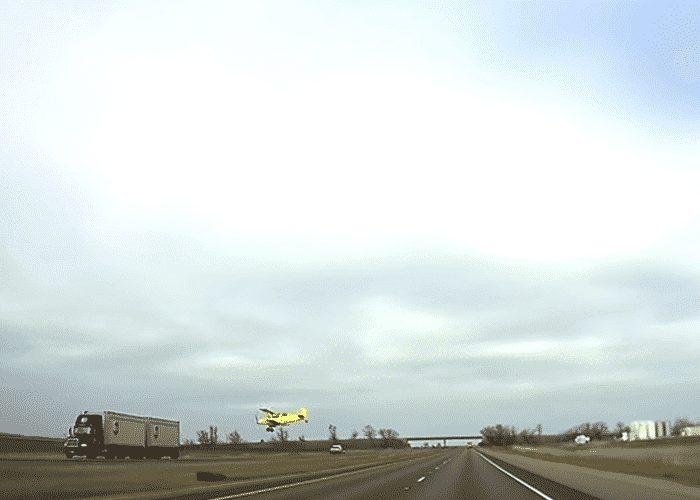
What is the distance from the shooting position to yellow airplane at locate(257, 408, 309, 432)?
423ft

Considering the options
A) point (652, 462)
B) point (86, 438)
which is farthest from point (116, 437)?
point (652, 462)

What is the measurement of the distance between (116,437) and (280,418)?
65620mm

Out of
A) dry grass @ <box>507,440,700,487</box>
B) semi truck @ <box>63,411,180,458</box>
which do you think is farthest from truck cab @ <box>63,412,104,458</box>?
dry grass @ <box>507,440,700,487</box>

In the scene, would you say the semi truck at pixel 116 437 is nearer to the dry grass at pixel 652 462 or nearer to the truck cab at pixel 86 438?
the truck cab at pixel 86 438

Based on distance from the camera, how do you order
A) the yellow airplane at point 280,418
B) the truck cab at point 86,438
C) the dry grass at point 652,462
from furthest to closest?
the yellow airplane at point 280,418 < the truck cab at point 86,438 < the dry grass at point 652,462

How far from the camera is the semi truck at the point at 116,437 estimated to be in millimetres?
63469

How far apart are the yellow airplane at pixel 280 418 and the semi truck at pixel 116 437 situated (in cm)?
5020

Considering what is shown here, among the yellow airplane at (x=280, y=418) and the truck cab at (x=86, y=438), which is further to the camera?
the yellow airplane at (x=280, y=418)

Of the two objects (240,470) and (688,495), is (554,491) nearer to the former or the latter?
(688,495)

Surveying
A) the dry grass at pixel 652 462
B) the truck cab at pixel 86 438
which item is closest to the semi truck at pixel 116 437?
the truck cab at pixel 86 438

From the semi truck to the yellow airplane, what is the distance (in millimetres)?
50197

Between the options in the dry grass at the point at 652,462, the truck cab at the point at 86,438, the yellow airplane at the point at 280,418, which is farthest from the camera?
the yellow airplane at the point at 280,418

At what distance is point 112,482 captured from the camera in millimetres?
31469

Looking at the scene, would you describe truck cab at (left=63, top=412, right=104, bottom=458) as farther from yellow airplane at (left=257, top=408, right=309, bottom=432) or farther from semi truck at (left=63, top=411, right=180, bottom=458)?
yellow airplane at (left=257, top=408, right=309, bottom=432)
